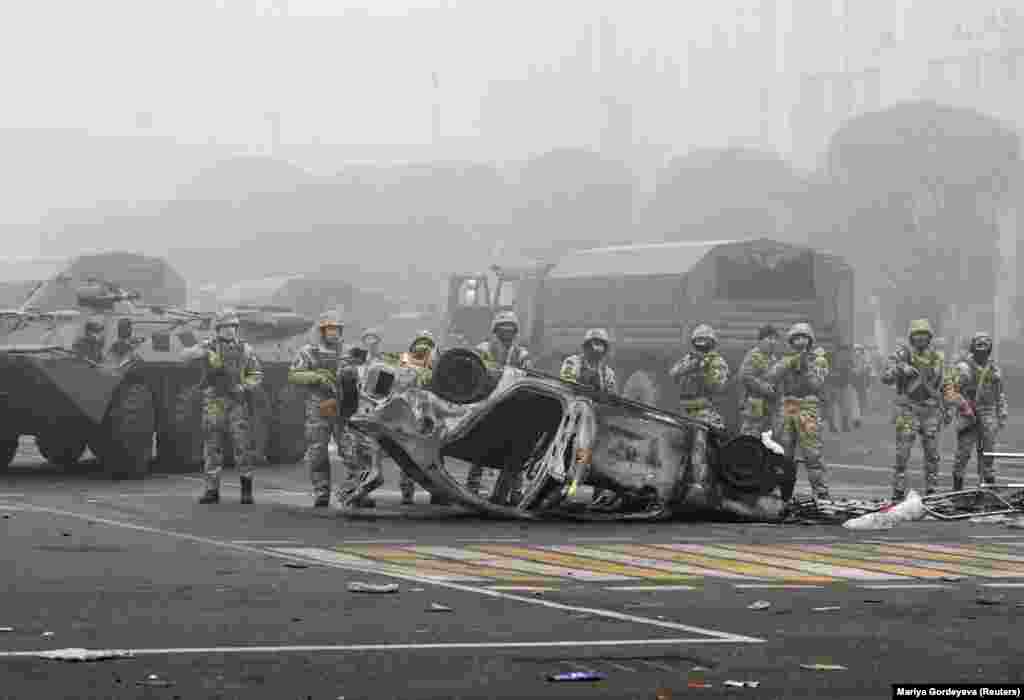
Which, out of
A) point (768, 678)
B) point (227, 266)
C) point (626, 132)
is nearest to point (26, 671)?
point (768, 678)

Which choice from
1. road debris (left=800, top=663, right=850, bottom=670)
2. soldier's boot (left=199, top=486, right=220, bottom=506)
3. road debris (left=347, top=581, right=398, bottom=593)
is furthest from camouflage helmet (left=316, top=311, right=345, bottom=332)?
road debris (left=800, top=663, right=850, bottom=670)

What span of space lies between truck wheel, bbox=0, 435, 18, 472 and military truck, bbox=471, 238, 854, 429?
1374cm

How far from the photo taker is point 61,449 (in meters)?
24.9

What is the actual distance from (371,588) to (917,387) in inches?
412

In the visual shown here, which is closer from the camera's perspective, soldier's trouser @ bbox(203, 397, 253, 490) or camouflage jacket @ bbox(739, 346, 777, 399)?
soldier's trouser @ bbox(203, 397, 253, 490)

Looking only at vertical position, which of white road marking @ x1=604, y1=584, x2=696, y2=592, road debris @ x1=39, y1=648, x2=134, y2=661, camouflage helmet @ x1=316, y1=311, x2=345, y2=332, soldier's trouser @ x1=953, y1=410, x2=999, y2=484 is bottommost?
white road marking @ x1=604, y1=584, x2=696, y2=592

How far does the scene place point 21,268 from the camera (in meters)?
50.4

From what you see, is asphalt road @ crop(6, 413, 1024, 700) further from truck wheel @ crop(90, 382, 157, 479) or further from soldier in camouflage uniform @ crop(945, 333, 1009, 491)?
truck wheel @ crop(90, 382, 157, 479)

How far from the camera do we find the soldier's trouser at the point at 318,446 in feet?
62.6

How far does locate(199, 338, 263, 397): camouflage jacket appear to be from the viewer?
1912 cm

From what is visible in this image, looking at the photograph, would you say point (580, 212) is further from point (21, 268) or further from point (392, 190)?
point (21, 268)

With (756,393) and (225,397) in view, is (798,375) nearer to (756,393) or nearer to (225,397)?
(756,393)

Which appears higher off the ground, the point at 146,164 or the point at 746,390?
the point at 146,164

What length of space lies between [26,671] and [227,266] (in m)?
114
